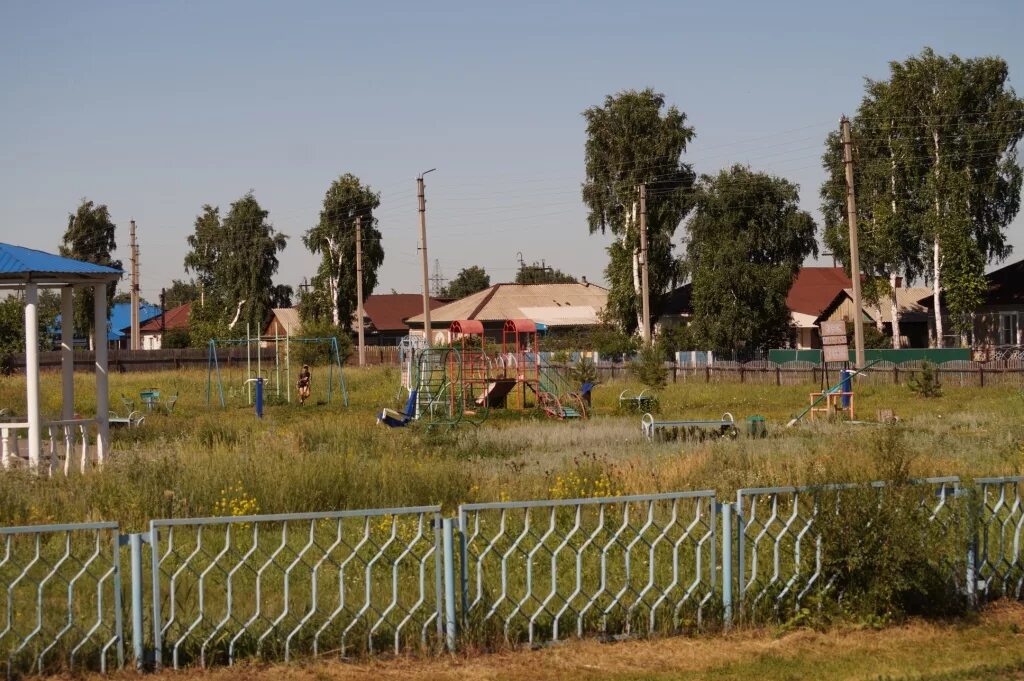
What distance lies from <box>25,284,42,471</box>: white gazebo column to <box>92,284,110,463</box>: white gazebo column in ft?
2.13

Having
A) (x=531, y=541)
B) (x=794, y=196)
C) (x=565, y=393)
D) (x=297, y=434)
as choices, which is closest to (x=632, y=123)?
(x=794, y=196)

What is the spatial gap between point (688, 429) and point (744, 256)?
25329 mm

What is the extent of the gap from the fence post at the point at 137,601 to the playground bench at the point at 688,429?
11920mm

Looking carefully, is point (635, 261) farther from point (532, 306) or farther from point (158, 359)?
point (158, 359)

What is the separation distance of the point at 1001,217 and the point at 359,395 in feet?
71.3

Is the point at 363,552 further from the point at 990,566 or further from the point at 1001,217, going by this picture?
the point at 1001,217

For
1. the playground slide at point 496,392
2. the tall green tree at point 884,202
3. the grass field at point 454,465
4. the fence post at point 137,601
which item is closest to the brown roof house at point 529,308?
the tall green tree at point 884,202

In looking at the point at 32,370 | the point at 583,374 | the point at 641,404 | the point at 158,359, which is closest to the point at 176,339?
the point at 158,359

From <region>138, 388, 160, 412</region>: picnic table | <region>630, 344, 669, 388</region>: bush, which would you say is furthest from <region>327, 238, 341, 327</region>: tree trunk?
<region>138, 388, 160, 412</region>: picnic table

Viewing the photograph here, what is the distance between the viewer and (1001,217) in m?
39.2

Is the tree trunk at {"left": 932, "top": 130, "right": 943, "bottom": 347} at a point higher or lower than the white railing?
higher

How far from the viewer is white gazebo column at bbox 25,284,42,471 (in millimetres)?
11945

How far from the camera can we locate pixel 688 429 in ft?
59.2

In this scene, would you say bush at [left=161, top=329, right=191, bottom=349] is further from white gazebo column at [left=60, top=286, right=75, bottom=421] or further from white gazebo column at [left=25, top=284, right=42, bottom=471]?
white gazebo column at [left=25, top=284, right=42, bottom=471]
